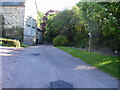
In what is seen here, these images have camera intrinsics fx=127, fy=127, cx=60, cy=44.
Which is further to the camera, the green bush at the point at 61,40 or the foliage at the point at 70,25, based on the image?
the green bush at the point at 61,40

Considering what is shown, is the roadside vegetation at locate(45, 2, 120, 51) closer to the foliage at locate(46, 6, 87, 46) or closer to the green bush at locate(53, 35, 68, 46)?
the foliage at locate(46, 6, 87, 46)

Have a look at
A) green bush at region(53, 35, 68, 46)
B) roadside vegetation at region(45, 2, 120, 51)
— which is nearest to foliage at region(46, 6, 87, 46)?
roadside vegetation at region(45, 2, 120, 51)

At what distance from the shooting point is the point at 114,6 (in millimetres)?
7477

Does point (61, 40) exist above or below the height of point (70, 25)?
below

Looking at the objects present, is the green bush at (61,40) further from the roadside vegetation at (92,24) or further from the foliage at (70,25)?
the foliage at (70,25)

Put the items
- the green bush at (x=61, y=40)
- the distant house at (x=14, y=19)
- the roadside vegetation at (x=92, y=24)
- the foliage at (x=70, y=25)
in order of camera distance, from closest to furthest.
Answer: the roadside vegetation at (x=92, y=24) < the distant house at (x=14, y=19) < the foliage at (x=70, y=25) < the green bush at (x=61, y=40)

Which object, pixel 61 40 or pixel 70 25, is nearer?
pixel 61 40

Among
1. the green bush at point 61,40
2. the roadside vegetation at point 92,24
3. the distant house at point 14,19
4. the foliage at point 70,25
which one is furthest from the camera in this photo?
the green bush at point 61,40

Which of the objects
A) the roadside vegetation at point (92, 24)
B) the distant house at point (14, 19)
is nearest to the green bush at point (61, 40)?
the roadside vegetation at point (92, 24)

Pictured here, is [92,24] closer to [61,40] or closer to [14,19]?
[61,40]

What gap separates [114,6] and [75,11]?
17.0 meters

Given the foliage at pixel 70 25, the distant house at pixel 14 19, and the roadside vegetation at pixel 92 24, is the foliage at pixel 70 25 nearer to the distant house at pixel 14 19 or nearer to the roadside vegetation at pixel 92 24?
the roadside vegetation at pixel 92 24

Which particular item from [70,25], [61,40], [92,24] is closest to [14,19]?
[61,40]

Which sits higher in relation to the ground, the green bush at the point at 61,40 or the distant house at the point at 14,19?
the distant house at the point at 14,19
